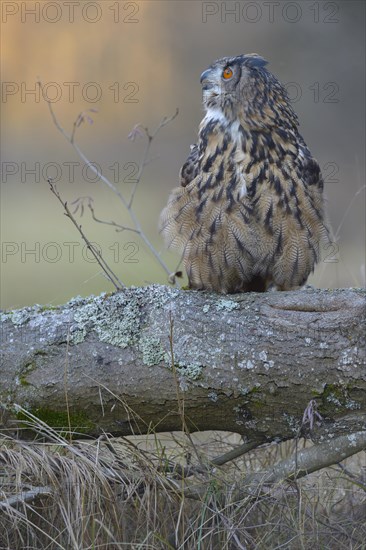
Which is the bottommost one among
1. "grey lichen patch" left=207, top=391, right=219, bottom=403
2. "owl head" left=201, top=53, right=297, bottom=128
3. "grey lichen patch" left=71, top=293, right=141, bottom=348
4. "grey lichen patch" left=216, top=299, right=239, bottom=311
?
"grey lichen patch" left=207, top=391, right=219, bottom=403

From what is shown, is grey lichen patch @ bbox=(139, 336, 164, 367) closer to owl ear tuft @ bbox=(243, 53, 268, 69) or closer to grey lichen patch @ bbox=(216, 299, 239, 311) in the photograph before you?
grey lichen patch @ bbox=(216, 299, 239, 311)

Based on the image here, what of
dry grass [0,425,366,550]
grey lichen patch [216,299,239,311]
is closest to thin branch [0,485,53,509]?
dry grass [0,425,366,550]

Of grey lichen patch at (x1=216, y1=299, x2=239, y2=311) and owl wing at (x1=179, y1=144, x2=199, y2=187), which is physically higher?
owl wing at (x1=179, y1=144, x2=199, y2=187)

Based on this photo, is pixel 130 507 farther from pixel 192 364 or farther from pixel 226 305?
pixel 226 305

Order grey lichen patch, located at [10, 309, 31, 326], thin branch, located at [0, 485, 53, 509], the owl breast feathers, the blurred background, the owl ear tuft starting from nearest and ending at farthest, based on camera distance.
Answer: thin branch, located at [0, 485, 53, 509] → grey lichen patch, located at [10, 309, 31, 326] → the owl breast feathers → the owl ear tuft → the blurred background

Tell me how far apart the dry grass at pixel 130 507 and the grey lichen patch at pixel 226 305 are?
1.58ft

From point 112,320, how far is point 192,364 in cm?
34

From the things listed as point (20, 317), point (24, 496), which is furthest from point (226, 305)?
point (24, 496)

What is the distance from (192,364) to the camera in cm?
255

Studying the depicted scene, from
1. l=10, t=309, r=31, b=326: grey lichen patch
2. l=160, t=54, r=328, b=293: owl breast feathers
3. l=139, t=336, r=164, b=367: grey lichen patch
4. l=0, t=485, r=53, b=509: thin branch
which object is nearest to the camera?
l=0, t=485, r=53, b=509: thin branch

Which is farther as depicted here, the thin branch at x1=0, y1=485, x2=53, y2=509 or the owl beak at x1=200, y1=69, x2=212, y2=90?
the owl beak at x1=200, y1=69, x2=212, y2=90

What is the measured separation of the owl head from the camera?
309 cm

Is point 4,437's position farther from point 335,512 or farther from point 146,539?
point 335,512

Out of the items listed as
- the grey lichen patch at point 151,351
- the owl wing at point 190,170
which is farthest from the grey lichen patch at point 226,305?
the owl wing at point 190,170
